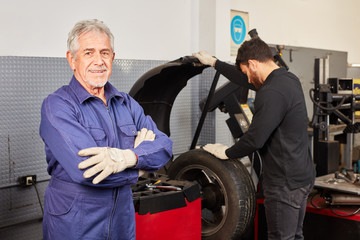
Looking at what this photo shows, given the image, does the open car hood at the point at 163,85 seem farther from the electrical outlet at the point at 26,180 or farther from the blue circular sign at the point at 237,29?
the blue circular sign at the point at 237,29

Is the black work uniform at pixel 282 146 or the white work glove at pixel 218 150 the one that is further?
the white work glove at pixel 218 150

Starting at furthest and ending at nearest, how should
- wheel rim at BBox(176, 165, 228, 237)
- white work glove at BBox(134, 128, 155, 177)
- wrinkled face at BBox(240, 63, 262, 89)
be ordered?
wheel rim at BBox(176, 165, 228, 237), wrinkled face at BBox(240, 63, 262, 89), white work glove at BBox(134, 128, 155, 177)

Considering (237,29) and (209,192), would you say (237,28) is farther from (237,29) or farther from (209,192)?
(209,192)

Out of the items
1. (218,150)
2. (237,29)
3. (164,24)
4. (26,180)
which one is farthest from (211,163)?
(237,29)

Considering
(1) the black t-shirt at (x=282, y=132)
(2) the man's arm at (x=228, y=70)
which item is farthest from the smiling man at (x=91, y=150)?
(2) the man's arm at (x=228, y=70)

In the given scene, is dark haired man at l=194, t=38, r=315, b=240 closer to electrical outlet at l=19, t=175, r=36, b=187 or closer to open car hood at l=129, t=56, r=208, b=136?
open car hood at l=129, t=56, r=208, b=136

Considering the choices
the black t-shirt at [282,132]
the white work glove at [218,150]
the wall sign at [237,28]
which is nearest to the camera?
the black t-shirt at [282,132]

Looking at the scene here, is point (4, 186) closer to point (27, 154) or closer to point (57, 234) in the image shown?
point (27, 154)

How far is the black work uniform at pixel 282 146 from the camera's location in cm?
209

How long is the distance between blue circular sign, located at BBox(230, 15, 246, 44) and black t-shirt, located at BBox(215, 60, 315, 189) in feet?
8.32

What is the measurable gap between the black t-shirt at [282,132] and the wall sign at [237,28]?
2504 mm

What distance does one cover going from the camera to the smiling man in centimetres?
142

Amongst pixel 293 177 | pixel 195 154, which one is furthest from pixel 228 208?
pixel 293 177

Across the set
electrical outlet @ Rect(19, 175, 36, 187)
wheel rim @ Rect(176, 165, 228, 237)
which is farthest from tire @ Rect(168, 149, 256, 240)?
electrical outlet @ Rect(19, 175, 36, 187)
